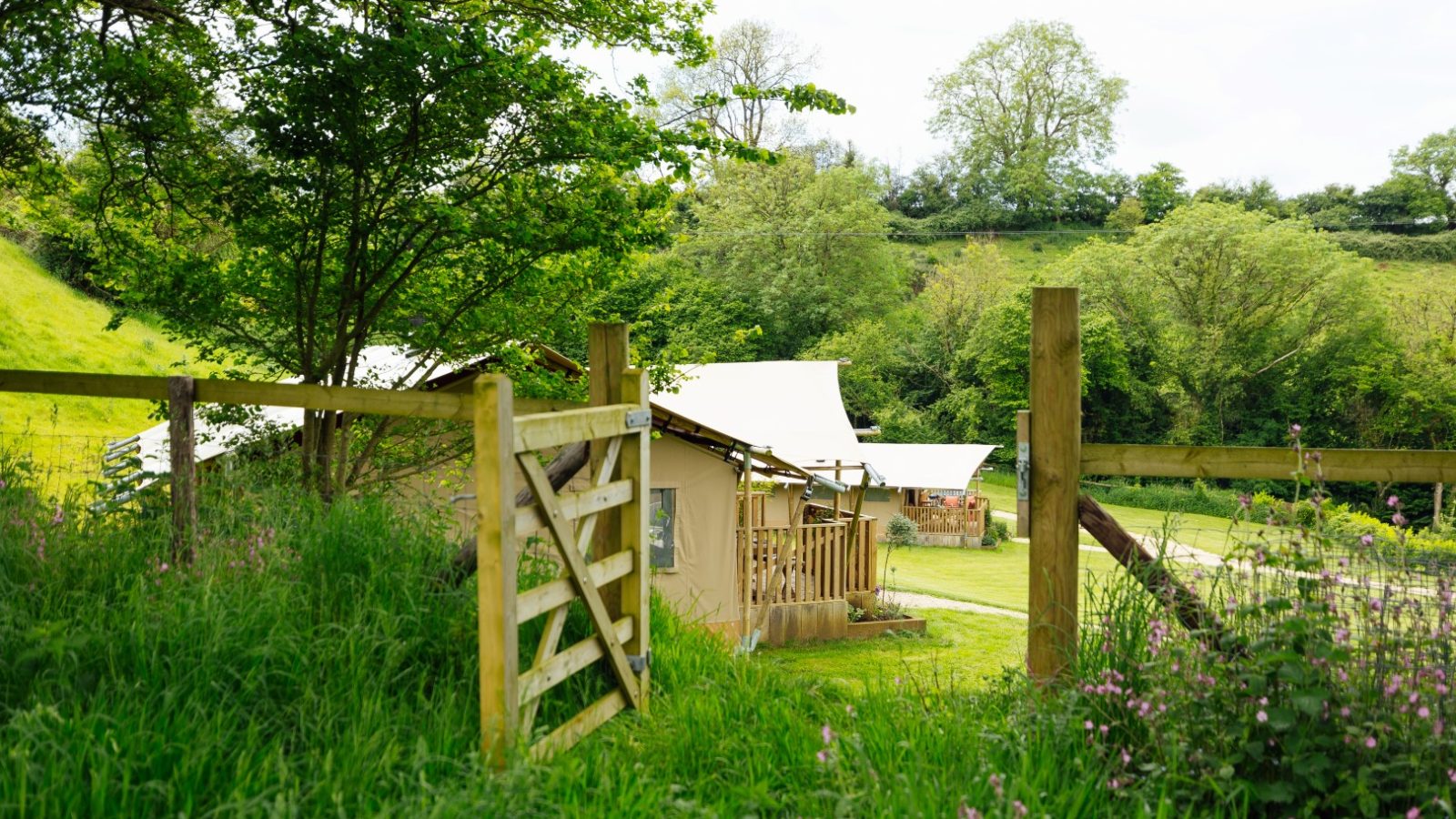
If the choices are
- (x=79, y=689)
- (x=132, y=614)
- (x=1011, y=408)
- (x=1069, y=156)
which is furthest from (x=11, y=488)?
(x=1069, y=156)

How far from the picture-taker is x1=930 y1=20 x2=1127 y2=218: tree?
6575cm

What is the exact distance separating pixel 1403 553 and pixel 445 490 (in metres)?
7.08

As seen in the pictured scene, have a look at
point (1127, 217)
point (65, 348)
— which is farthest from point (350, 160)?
point (1127, 217)

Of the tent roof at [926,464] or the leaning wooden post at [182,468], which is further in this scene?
the tent roof at [926,464]

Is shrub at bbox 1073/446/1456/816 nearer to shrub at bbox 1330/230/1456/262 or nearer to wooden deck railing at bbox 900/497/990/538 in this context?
wooden deck railing at bbox 900/497/990/538

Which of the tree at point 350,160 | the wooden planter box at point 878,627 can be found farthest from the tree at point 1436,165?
the tree at point 350,160

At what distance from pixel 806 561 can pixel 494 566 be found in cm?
1145

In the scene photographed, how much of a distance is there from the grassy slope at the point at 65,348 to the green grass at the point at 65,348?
15 mm

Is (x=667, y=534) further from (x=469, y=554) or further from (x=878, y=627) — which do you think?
(x=469, y=554)

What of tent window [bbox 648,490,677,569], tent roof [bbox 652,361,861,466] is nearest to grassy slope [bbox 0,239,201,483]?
tent roof [bbox 652,361,861,466]

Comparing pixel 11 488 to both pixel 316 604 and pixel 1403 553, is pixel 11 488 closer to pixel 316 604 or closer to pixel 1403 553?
Result: pixel 316 604

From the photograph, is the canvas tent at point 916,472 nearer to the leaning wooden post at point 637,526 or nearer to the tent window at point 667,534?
the tent window at point 667,534

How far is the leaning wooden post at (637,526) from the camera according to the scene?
12.2 feet

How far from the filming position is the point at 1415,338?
126 ft
